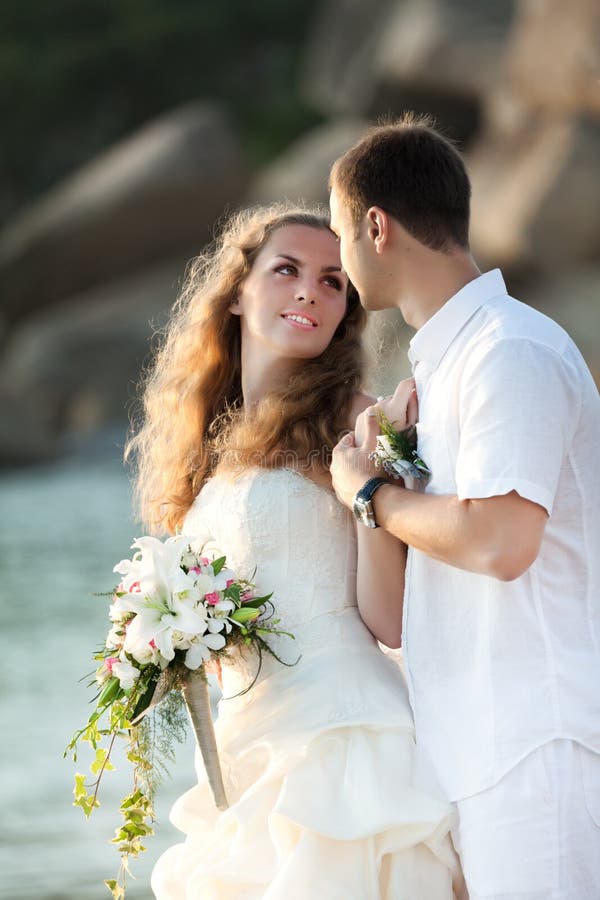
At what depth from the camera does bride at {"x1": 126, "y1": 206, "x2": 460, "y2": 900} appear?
9.41 feet

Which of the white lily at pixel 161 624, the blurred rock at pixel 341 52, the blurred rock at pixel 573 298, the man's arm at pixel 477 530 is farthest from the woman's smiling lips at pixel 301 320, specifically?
the blurred rock at pixel 341 52

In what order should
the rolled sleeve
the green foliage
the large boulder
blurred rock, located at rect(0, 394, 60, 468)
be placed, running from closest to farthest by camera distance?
the rolled sleeve < the large boulder < blurred rock, located at rect(0, 394, 60, 468) < the green foliage

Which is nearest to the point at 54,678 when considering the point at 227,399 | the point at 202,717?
the point at 227,399

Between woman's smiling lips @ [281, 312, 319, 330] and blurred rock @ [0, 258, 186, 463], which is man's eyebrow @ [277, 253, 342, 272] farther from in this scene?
blurred rock @ [0, 258, 186, 463]

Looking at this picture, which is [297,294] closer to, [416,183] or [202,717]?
[416,183]

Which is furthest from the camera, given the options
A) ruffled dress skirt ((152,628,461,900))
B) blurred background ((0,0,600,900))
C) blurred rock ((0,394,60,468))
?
blurred rock ((0,394,60,468))

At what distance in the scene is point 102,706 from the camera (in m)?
3.06

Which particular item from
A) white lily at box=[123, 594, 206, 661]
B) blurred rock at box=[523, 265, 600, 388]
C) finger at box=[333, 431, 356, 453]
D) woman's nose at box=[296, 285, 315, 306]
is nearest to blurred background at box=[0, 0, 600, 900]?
blurred rock at box=[523, 265, 600, 388]

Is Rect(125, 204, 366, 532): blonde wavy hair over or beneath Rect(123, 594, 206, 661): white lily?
over

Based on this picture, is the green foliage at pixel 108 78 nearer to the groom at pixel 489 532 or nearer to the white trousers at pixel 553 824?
the groom at pixel 489 532

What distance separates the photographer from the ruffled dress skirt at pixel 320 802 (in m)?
2.83

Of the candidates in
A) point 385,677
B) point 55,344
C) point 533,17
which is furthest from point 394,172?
point 55,344

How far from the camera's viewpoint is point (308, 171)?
18875mm

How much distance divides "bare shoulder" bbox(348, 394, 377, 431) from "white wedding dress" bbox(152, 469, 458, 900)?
0.72ft
